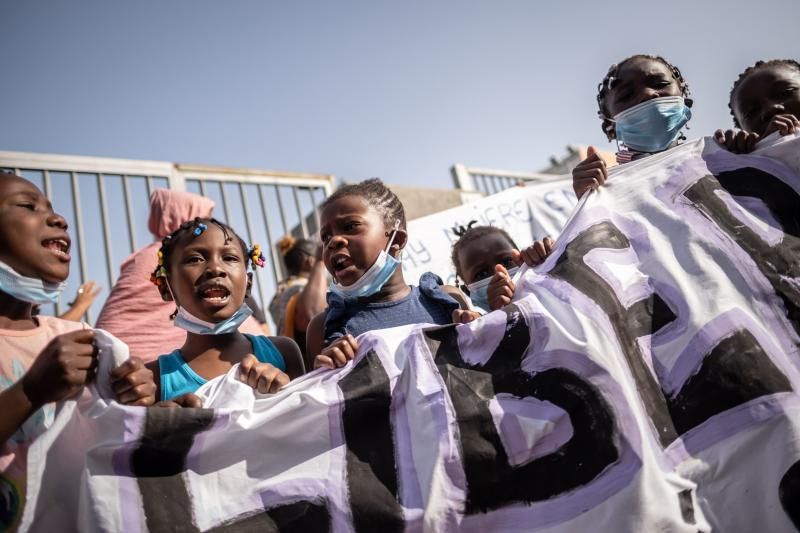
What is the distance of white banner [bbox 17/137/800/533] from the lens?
4.52 ft

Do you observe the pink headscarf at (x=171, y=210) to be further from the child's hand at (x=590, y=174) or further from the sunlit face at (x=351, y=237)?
the child's hand at (x=590, y=174)

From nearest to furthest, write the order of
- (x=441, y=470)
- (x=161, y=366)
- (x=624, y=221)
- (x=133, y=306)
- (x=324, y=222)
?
(x=441, y=470)
(x=624, y=221)
(x=161, y=366)
(x=324, y=222)
(x=133, y=306)

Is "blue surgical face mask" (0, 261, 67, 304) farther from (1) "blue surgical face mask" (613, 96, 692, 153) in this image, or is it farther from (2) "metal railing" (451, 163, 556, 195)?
(2) "metal railing" (451, 163, 556, 195)

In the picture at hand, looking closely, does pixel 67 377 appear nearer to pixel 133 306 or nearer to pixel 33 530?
pixel 33 530

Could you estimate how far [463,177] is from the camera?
26.0 ft

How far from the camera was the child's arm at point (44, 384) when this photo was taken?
138cm

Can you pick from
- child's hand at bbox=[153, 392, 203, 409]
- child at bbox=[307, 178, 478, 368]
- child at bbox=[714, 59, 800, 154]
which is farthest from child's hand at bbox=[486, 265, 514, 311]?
child at bbox=[714, 59, 800, 154]

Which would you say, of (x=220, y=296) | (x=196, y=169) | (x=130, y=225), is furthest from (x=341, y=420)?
(x=196, y=169)

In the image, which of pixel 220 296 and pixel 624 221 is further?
pixel 220 296

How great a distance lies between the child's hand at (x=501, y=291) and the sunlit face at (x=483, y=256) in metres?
1.16

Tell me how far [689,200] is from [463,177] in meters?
6.00

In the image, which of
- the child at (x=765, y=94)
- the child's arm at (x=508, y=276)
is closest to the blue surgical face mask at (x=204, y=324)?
the child's arm at (x=508, y=276)

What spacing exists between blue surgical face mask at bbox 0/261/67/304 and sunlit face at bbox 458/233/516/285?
79.7 inches

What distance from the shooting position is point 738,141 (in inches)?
85.4
